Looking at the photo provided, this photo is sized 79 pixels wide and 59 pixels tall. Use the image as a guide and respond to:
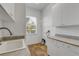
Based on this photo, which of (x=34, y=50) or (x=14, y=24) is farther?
(x=34, y=50)

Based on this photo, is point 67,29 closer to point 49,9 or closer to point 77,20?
point 77,20

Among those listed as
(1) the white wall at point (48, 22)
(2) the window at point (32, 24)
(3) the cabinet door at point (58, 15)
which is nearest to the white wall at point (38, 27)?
(2) the window at point (32, 24)

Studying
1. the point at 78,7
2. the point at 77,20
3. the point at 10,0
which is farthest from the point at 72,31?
the point at 10,0

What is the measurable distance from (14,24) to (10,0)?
98 cm

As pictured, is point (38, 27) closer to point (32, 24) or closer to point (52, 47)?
point (32, 24)

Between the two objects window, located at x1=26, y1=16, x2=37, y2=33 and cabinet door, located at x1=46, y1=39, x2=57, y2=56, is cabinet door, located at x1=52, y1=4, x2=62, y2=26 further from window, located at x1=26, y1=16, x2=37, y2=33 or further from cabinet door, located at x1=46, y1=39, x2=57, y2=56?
window, located at x1=26, y1=16, x2=37, y2=33

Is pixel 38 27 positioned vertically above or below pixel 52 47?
above

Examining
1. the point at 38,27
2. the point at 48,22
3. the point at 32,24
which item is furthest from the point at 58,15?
the point at 48,22

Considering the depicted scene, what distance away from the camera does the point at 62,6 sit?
2250mm

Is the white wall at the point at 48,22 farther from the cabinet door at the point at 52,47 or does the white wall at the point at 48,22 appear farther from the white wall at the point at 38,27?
A: the cabinet door at the point at 52,47

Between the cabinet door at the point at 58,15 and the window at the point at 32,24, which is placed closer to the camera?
the window at the point at 32,24

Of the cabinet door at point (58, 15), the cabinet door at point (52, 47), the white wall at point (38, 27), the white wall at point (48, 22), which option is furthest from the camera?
the white wall at point (48, 22)

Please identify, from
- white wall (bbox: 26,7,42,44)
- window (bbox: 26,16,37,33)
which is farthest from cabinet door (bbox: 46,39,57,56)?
window (bbox: 26,16,37,33)

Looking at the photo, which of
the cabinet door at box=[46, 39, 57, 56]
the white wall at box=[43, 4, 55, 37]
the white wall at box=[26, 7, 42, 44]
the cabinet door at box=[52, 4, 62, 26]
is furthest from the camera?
the white wall at box=[43, 4, 55, 37]
